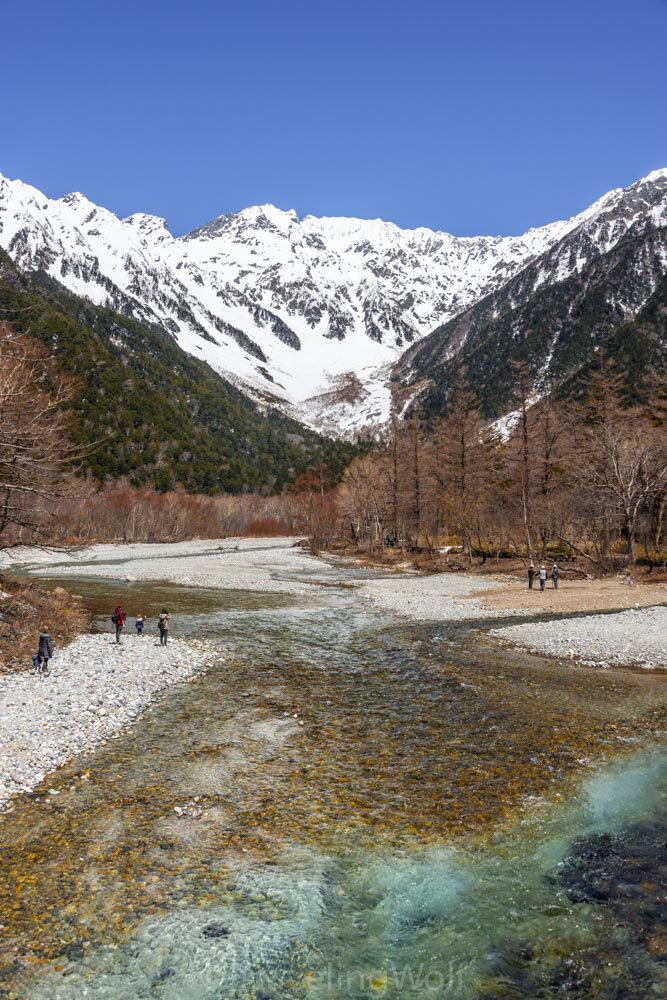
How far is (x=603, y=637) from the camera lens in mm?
26469

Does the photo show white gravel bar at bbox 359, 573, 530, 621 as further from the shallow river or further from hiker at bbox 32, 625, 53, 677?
hiker at bbox 32, 625, 53, 677

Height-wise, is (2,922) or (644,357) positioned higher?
(644,357)

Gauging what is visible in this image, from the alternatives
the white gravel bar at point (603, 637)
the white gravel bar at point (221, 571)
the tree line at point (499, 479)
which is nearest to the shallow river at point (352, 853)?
the white gravel bar at point (603, 637)

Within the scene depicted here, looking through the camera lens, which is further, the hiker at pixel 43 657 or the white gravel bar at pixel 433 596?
the white gravel bar at pixel 433 596

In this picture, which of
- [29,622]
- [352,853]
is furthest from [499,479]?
[352,853]

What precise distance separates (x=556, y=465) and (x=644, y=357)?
113m

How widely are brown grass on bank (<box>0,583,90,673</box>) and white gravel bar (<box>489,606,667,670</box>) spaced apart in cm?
2159

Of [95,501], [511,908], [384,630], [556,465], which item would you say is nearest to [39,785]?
[511,908]

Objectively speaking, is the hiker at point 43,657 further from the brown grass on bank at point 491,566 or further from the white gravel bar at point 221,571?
the brown grass on bank at point 491,566

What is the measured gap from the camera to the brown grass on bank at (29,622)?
24.1 meters

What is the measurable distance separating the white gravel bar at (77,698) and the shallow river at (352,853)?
0.84m

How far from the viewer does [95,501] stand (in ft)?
498

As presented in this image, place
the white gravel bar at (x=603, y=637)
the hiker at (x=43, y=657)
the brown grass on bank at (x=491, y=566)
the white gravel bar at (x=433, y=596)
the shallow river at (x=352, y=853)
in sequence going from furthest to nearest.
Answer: the brown grass on bank at (x=491, y=566), the white gravel bar at (x=433, y=596), the white gravel bar at (x=603, y=637), the hiker at (x=43, y=657), the shallow river at (x=352, y=853)

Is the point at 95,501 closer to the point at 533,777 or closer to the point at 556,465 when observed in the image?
the point at 556,465
